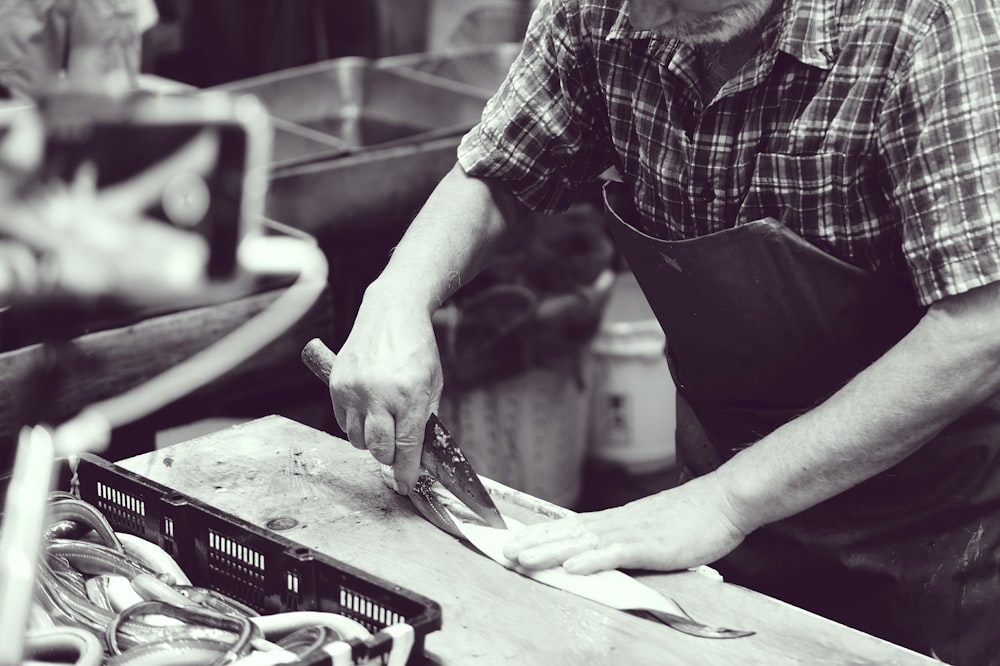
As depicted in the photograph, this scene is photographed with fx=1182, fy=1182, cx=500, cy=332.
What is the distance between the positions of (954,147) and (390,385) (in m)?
0.91

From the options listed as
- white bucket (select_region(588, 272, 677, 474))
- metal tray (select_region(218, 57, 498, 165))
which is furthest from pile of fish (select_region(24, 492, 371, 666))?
white bucket (select_region(588, 272, 677, 474))

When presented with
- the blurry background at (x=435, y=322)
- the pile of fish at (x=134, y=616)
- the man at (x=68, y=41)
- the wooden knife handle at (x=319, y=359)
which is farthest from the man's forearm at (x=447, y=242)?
the man at (x=68, y=41)

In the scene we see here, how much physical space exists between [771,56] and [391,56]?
4.60 meters

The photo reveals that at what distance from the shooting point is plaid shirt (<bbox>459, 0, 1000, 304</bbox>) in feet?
5.20

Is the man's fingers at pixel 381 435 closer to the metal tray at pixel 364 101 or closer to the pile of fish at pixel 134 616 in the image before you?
the pile of fish at pixel 134 616

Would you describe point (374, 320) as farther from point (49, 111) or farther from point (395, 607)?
point (49, 111)

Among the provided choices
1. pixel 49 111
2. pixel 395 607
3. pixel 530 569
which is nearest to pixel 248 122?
pixel 49 111

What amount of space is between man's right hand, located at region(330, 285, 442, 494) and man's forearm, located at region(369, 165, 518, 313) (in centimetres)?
7

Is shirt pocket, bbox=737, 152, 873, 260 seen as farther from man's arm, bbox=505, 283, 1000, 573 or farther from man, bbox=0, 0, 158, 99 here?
man, bbox=0, 0, 158, 99

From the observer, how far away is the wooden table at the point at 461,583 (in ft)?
5.23

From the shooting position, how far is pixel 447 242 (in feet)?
7.09

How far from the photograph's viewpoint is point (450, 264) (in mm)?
2148

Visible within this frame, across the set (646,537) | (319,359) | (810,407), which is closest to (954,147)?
(810,407)

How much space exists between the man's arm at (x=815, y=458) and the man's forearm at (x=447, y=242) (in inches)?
19.6
